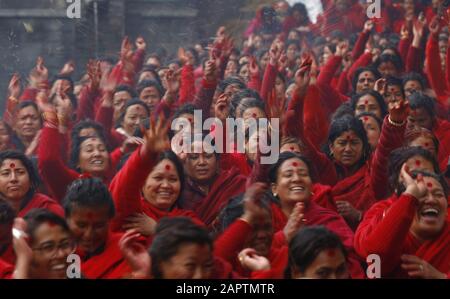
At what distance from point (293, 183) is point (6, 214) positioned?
4.34 ft

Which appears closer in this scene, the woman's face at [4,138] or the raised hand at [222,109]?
the raised hand at [222,109]

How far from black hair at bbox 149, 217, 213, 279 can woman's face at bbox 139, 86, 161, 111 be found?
12.2 ft

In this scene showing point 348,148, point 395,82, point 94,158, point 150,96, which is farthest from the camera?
point 150,96

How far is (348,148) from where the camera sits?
5.63 m

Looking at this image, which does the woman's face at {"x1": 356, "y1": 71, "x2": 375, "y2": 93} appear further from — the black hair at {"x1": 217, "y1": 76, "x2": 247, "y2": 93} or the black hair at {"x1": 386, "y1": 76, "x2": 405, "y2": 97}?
the black hair at {"x1": 217, "y1": 76, "x2": 247, "y2": 93}

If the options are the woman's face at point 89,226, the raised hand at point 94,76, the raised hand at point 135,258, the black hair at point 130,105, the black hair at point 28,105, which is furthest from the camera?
the raised hand at point 94,76

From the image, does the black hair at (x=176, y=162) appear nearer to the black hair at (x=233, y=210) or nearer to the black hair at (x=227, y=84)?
the black hair at (x=233, y=210)

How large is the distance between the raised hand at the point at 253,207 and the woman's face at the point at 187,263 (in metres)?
0.49

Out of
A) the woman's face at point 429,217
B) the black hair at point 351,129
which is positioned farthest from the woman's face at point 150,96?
the woman's face at point 429,217

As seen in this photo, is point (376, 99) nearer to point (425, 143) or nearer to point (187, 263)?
point (425, 143)

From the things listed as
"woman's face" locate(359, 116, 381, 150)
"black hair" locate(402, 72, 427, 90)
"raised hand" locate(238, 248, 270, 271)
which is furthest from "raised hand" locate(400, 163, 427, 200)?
"black hair" locate(402, 72, 427, 90)

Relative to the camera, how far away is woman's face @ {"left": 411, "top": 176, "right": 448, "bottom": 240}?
4.29 meters

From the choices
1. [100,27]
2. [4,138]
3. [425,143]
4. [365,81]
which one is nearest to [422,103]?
[425,143]

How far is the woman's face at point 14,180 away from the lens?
4906 mm
